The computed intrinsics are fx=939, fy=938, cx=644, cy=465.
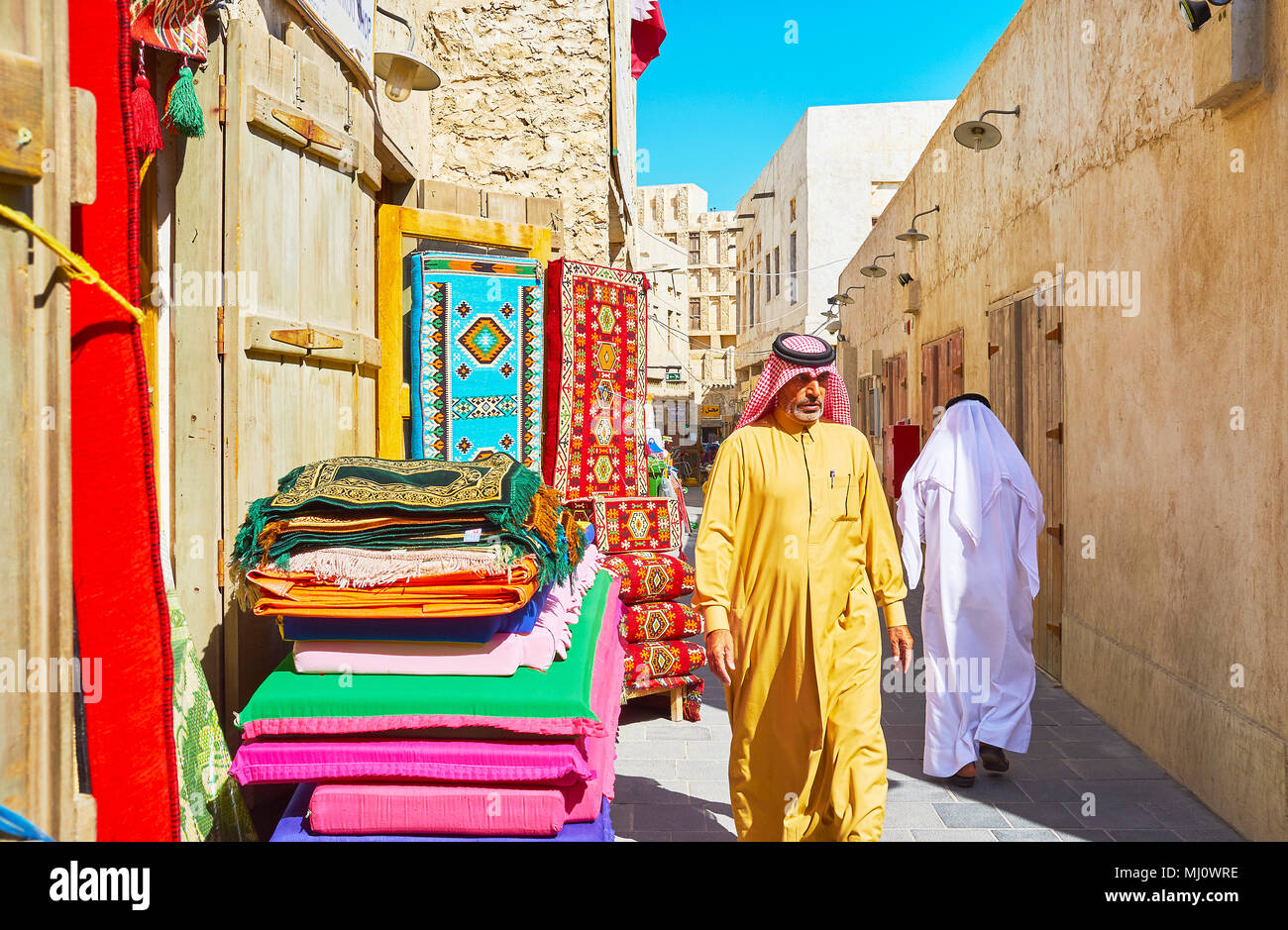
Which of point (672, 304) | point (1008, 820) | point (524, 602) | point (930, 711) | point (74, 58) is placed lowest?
point (1008, 820)

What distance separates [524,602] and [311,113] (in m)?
2.06

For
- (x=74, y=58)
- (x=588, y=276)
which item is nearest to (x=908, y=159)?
(x=588, y=276)

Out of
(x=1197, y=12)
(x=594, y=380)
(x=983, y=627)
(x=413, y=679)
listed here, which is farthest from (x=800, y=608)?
(x=1197, y=12)

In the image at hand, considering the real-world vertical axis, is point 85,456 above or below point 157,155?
below

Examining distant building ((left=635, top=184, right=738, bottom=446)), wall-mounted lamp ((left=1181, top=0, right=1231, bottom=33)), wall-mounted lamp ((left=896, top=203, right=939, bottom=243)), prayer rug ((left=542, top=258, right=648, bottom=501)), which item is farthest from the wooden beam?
distant building ((left=635, top=184, right=738, bottom=446))

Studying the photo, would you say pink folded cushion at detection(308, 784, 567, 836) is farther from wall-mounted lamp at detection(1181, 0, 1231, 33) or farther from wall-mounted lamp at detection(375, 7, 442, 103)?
wall-mounted lamp at detection(1181, 0, 1231, 33)

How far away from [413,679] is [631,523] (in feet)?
9.95

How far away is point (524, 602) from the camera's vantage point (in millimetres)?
2438

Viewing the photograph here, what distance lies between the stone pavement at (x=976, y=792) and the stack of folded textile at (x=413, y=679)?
4.95ft

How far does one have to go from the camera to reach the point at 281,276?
10.5 ft

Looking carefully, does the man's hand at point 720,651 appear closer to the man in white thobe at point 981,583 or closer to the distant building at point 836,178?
the man in white thobe at point 981,583

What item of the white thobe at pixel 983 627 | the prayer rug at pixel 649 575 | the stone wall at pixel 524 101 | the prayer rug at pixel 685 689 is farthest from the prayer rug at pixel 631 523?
the stone wall at pixel 524 101

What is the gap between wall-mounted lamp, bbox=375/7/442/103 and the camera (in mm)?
4539
